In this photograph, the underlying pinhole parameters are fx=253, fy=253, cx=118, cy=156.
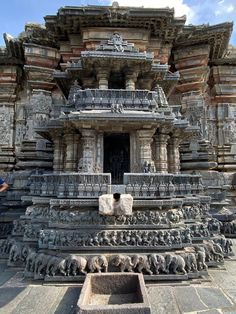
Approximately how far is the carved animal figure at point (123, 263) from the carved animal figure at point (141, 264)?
0.10 metres

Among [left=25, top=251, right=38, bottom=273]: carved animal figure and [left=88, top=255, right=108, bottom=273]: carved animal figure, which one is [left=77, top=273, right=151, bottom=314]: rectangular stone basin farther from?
[left=25, top=251, right=38, bottom=273]: carved animal figure

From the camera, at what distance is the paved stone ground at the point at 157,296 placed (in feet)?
12.9

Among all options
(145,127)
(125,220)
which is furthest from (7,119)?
(125,220)

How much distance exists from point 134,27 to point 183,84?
321cm

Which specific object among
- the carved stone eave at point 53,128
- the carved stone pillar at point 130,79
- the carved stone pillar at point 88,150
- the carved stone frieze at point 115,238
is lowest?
the carved stone frieze at point 115,238

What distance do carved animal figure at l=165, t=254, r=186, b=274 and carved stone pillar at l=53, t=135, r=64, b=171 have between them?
4.05 metres

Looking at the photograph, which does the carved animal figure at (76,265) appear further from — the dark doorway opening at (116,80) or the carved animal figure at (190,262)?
the dark doorway opening at (116,80)

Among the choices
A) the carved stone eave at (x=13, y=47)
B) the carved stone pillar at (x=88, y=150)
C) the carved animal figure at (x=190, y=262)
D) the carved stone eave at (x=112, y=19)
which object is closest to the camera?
the carved animal figure at (x=190, y=262)

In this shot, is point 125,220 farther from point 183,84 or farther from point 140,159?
point 183,84

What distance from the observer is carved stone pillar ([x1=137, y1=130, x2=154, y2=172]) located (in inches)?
253

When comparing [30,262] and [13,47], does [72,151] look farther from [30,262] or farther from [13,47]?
[13,47]

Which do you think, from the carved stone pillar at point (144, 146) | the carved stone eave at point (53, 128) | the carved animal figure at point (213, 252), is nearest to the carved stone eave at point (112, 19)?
the carved stone eave at point (53, 128)

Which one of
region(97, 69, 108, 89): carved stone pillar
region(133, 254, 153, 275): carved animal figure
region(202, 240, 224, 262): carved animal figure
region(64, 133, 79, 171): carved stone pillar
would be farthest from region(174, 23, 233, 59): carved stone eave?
region(133, 254, 153, 275): carved animal figure

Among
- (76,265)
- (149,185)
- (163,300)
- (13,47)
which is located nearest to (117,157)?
(149,185)
